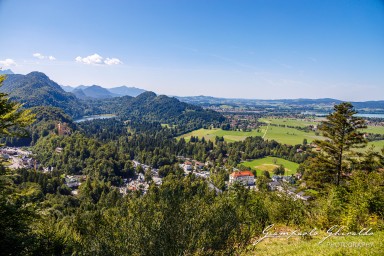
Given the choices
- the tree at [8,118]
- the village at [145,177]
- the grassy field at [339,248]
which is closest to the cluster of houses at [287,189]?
the village at [145,177]

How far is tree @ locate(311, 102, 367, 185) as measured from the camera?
63.4ft

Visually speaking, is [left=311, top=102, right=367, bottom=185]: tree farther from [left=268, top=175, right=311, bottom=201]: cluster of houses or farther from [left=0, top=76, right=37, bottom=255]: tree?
[left=0, top=76, right=37, bottom=255]: tree

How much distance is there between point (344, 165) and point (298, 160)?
230 ft

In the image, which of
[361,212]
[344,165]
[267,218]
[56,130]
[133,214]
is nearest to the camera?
[133,214]

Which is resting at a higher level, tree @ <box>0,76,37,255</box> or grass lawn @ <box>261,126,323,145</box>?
tree @ <box>0,76,37,255</box>

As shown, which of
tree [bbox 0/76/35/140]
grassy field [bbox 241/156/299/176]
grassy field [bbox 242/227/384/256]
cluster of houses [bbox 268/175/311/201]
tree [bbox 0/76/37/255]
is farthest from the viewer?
grassy field [bbox 241/156/299/176]

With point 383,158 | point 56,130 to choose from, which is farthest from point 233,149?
point 56,130

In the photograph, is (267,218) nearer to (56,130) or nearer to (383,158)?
(383,158)

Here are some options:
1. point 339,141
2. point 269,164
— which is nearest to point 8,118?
point 339,141

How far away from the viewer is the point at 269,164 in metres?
86.3

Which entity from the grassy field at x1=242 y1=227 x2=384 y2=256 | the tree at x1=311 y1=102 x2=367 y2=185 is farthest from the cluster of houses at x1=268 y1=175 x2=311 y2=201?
the grassy field at x1=242 y1=227 x2=384 y2=256

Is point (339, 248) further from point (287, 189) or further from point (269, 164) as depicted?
point (269, 164)

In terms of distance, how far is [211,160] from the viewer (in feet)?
325

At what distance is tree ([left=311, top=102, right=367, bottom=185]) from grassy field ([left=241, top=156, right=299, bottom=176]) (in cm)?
5688
